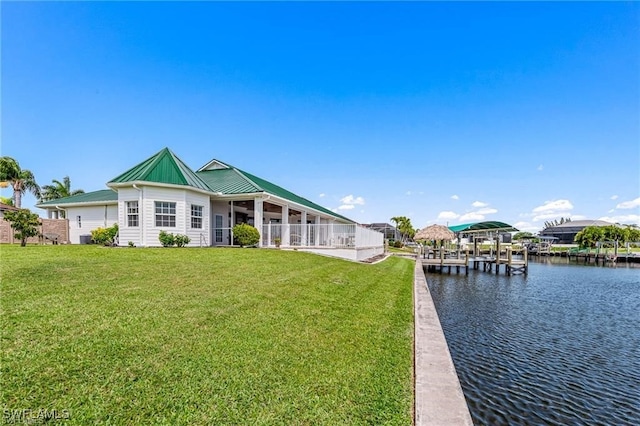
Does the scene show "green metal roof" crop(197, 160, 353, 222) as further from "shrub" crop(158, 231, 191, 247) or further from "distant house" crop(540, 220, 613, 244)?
"distant house" crop(540, 220, 613, 244)

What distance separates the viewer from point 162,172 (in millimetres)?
16344

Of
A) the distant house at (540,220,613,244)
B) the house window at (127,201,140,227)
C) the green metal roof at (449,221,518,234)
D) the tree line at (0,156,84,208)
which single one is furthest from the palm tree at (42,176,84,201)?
the distant house at (540,220,613,244)

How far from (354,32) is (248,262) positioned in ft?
43.0

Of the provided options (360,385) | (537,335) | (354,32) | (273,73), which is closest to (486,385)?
(360,385)

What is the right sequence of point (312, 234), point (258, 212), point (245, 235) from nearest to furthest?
1. point (245, 235)
2. point (258, 212)
3. point (312, 234)

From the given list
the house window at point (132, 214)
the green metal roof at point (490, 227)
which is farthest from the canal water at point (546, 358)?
the house window at point (132, 214)

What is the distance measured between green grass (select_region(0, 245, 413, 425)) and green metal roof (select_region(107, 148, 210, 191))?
8457 millimetres

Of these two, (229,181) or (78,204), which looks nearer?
(229,181)

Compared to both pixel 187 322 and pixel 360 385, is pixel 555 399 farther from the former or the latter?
pixel 187 322

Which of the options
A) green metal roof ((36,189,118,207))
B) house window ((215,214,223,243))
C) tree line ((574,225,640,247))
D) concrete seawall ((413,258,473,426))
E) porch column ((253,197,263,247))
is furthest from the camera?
tree line ((574,225,640,247))

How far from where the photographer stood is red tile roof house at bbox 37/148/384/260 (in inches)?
613

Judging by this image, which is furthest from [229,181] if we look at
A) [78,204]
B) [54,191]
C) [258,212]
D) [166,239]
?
[54,191]

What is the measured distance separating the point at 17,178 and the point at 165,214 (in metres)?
33.2

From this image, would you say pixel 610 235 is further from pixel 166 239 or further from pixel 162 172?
pixel 162 172
